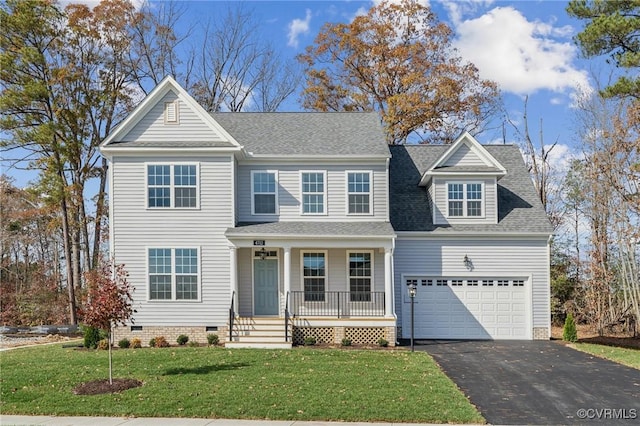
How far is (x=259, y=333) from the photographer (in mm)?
16734

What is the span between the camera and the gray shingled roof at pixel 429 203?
19141 mm

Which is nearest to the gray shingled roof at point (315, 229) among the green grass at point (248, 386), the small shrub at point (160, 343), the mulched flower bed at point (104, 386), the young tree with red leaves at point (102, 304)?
the small shrub at point (160, 343)

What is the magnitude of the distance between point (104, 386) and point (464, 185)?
1389 cm

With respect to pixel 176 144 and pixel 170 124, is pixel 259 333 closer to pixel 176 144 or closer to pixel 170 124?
pixel 176 144

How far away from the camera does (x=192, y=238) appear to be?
17641 mm

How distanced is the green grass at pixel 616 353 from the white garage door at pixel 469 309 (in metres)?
2.26

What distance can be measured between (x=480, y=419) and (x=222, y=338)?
1034cm

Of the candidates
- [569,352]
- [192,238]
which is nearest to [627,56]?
[569,352]

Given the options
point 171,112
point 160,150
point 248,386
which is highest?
point 171,112

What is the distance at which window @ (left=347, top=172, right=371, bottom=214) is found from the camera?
1884cm

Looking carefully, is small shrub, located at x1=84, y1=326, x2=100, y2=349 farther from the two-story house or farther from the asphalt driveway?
the asphalt driveway

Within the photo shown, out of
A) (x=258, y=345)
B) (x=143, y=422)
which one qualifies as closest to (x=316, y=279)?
(x=258, y=345)

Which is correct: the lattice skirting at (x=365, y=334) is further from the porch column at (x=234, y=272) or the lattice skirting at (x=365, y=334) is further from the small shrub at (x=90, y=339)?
the small shrub at (x=90, y=339)

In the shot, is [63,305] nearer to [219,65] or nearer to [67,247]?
[67,247]
